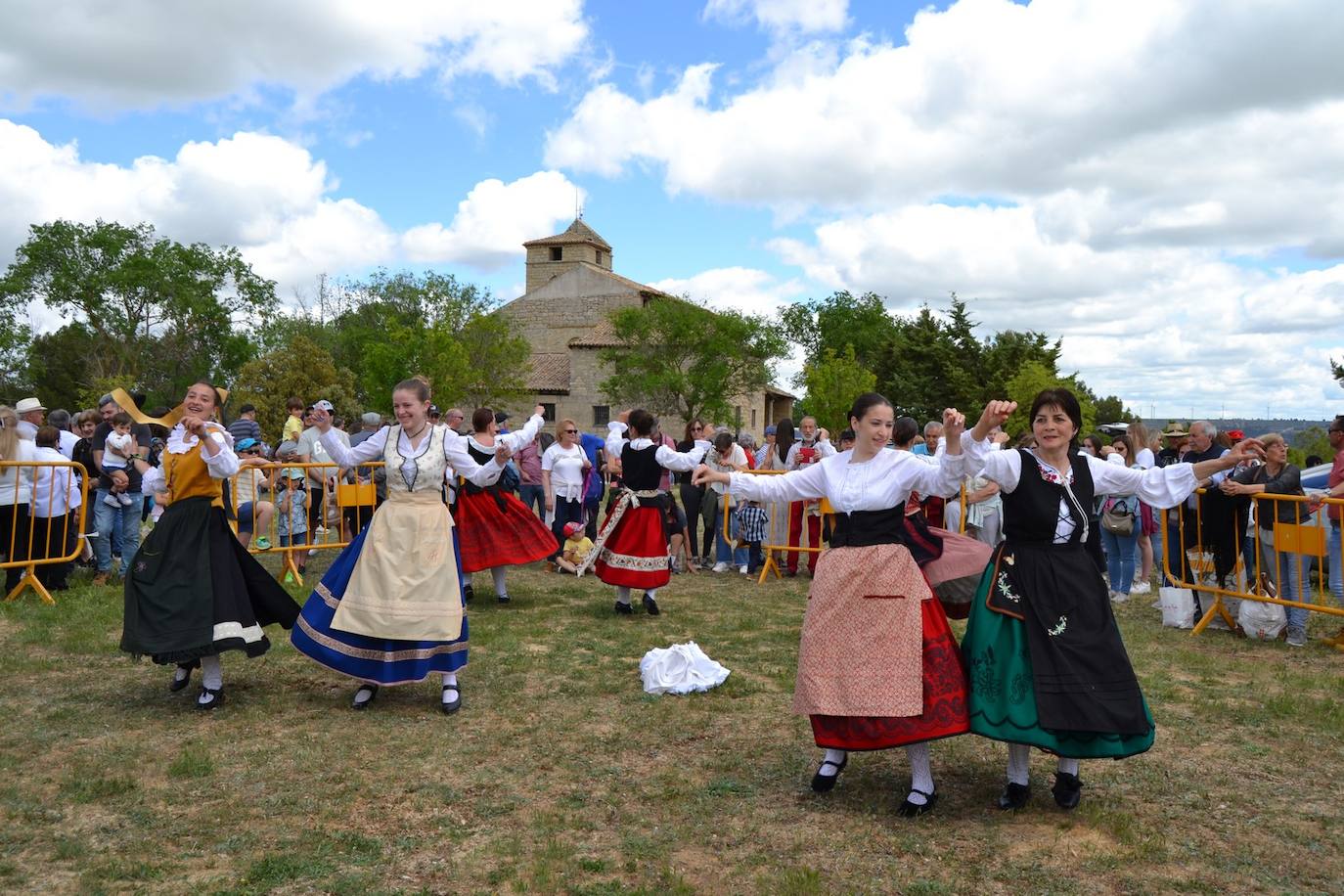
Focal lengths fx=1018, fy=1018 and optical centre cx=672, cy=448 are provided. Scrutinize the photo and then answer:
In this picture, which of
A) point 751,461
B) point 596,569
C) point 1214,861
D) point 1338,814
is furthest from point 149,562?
point 751,461

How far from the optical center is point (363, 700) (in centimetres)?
630

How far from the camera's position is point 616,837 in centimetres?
434

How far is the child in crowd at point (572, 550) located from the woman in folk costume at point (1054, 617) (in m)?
8.07

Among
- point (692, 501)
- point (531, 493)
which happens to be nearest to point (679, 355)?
point (531, 493)

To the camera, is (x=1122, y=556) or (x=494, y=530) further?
(x=1122, y=556)

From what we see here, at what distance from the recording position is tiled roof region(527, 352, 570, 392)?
56281 millimetres

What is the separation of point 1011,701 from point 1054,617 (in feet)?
1.32

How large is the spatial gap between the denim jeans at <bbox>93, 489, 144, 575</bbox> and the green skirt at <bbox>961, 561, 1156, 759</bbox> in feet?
31.2

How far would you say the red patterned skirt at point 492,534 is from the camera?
9.60 metres

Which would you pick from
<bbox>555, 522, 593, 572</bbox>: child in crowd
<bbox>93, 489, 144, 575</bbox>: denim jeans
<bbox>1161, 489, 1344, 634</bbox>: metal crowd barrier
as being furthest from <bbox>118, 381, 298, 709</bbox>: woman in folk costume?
<bbox>1161, 489, 1344, 634</bbox>: metal crowd barrier

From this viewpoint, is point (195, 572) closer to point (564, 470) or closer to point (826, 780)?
point (826, 780)

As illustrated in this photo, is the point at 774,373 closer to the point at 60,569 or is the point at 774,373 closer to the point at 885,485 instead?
the point at 60,569

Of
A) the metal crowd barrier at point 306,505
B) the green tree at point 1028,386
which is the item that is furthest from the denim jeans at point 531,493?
the green tree at point 1028,386

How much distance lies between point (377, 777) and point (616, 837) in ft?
4.60
